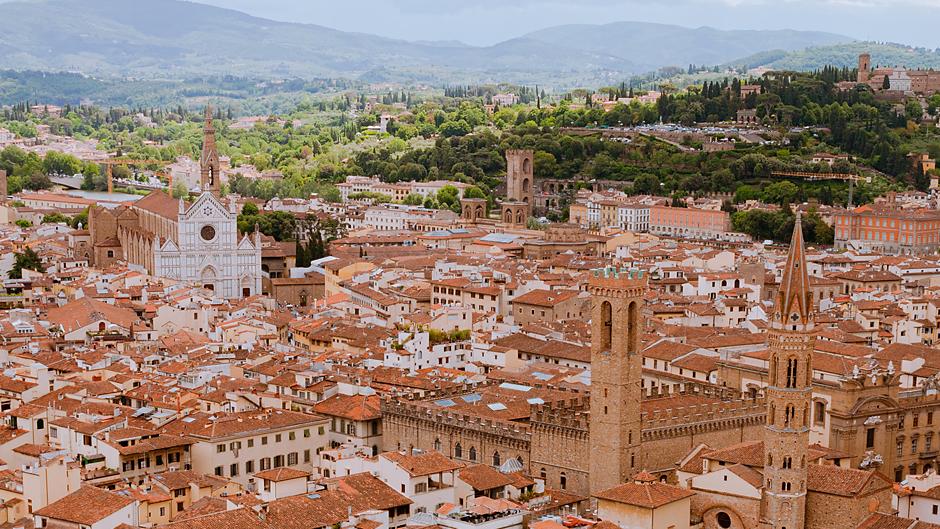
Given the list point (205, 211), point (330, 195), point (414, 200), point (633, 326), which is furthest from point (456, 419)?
point (330, 195)

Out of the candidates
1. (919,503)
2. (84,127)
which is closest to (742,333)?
(919,503)

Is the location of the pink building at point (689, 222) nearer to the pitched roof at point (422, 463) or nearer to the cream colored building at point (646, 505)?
the pitched roof at point (422, 463)

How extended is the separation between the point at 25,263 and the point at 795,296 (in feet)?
127

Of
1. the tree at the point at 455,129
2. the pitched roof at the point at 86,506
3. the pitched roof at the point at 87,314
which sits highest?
the tree at the point at 455,129

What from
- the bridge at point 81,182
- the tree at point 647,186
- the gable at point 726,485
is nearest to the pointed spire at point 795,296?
the gable at point 726,485

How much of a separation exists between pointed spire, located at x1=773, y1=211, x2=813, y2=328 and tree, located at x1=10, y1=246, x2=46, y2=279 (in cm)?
3657

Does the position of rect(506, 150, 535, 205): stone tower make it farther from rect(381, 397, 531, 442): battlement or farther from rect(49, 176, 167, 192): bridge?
rect(381, 397, 531, 442): battlement

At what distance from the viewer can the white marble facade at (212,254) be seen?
5700 centimetres

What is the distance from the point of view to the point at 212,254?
57.5 m

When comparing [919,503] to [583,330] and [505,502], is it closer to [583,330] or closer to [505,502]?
[505,502]

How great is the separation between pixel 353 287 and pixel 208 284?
10231mm

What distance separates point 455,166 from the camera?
100 metres

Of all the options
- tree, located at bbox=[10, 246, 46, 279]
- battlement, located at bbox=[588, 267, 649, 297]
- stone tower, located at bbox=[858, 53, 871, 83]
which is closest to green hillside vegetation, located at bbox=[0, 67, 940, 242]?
stone tower, located at bbox=[858, 53, 871, 83]

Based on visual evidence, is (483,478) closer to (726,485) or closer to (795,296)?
(726,485)
